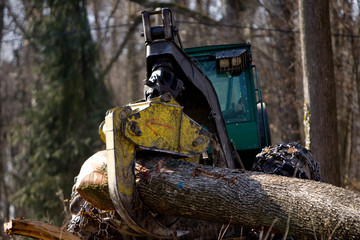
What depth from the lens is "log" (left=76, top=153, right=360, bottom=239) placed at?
3.88 m

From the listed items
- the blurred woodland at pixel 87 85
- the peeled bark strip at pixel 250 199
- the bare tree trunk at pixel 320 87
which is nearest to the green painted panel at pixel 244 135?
the peeled bark strip at pixel 250 199

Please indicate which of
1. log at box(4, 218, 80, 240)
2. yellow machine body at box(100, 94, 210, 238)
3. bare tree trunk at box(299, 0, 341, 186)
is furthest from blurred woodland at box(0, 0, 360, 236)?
log at box(4, 218, 80, 240)

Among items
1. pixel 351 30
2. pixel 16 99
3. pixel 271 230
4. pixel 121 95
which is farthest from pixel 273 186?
pixel 121 95

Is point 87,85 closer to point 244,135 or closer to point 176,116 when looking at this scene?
point 244,135

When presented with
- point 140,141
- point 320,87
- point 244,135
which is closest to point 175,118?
point 140,141

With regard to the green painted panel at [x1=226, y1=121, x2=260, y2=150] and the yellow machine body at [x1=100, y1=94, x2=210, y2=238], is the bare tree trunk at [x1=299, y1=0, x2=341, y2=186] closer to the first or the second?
the green painted panel at [x1=226, y1=121, x2=260, y2=150]

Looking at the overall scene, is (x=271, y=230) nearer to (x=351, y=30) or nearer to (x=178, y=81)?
(x=178, y=81)

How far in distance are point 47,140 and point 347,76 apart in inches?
360

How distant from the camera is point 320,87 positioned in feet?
28.4

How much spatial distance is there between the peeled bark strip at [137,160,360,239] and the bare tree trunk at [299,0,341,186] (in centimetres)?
438

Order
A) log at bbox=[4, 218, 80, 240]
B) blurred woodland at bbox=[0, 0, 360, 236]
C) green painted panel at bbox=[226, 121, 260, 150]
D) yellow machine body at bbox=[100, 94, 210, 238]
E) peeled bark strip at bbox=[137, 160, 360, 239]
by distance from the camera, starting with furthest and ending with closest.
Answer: blurred woodland at bbox=[0, 0, 360, 236] → green painted panel at bbox=[226, 121, 260, 150] → log at bbox=[4, 218, 80, 240] → yellow machine body at bbox=[100, 94, 210, 238] → peeled bark strip at bbox=[137, 160, 360, 239]

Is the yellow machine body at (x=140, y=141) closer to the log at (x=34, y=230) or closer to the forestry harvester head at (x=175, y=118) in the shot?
the forestry harvester head at (x=175, y=118)

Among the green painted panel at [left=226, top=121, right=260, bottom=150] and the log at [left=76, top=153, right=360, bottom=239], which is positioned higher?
the green painted panel at [left=226, top=121, right=260, bottom=150]

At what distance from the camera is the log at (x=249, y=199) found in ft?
12.7
